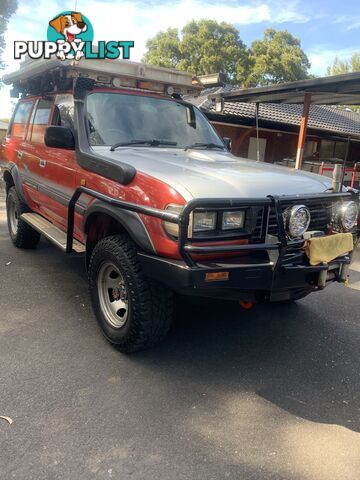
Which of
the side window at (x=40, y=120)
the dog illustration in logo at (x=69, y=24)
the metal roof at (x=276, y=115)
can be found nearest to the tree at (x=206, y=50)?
the metal roof at (x=276, y=115)

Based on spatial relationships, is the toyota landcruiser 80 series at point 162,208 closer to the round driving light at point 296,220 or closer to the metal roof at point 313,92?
the round driving light at point 296,220

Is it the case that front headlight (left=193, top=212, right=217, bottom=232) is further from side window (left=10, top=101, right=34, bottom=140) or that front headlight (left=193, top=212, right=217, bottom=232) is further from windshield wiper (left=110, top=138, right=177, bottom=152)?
side window (left=10, top=101, right=34, bottom=140)

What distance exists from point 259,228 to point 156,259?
2.49 feet

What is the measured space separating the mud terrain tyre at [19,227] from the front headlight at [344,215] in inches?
163

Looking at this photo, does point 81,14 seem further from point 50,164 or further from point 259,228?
point 259,228

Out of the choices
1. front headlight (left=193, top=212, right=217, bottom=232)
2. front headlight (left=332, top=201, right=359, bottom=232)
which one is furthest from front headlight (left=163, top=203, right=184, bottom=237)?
front headlight (left=332, top=201, right=359, bottom=232)

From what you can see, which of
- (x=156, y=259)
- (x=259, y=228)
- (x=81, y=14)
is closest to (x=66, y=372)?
(x=156, y=259)

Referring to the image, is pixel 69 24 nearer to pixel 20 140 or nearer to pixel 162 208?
pixel 20 140

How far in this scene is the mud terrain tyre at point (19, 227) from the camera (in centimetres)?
605

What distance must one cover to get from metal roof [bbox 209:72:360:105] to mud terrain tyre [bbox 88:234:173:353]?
6.79 m

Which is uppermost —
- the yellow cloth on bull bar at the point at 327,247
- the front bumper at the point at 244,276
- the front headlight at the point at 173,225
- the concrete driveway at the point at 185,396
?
the front headlight at the point at 173,225

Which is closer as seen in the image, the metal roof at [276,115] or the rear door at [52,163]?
the rear door at [52,163]

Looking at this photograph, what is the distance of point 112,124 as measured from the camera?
13.4ft

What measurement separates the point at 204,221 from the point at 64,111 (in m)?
2.45
